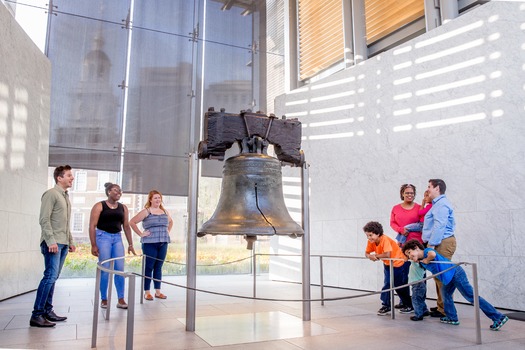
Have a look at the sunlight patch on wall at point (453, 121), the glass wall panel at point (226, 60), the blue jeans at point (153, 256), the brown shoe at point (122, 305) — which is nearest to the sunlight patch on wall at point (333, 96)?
the sunlight patch on wall at point (453, 121)

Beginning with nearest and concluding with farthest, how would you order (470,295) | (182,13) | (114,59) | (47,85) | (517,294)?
(470,295), (517,294), (47,85), (114,59), (182,13)

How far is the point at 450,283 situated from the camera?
3719 millimetres

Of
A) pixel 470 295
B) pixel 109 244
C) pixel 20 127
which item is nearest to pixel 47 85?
pixel 20 127

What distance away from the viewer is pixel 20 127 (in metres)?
5.61

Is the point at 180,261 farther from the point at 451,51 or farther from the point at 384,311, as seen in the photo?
the point at 451,51

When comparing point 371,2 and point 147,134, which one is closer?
point 371,2

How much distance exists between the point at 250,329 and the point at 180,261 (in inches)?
207

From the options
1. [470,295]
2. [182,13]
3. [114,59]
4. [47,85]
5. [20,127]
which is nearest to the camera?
[470,295]

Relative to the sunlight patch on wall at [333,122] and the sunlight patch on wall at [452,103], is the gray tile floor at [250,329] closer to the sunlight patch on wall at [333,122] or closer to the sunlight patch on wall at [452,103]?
the sunlight patch on wall at [452,103]

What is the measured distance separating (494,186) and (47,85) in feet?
20.9

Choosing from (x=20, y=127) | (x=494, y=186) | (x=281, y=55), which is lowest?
(x=494, y=186)

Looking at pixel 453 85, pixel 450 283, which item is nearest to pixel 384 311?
pixel 450 283

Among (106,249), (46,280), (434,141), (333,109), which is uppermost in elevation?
(333,109)

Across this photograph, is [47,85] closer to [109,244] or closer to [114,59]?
[114,59]
